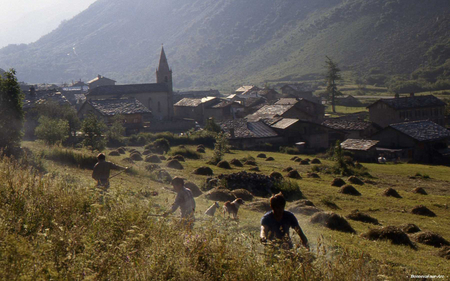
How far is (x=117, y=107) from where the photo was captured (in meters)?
59.2

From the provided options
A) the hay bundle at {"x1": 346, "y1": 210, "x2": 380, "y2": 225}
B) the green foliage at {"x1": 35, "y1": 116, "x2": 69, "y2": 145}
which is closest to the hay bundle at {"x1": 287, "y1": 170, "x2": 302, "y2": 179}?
the hay bundle at {"x1": 346, "y1": 210, "x2": 380, "y2": 225}

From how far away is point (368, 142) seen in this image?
4859 cm

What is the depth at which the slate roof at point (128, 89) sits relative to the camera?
3027 inches

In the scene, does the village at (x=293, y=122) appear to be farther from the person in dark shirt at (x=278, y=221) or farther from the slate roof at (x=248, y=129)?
the person in dark shirt at (x=278, y=221)

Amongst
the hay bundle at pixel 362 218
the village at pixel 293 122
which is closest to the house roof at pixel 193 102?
the village at pixel 293 122

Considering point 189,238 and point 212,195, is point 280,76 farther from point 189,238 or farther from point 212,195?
point 189,238

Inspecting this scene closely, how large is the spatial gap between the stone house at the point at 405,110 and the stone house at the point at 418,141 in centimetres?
1142

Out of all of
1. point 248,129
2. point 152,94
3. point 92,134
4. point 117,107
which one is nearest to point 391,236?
point 92,134

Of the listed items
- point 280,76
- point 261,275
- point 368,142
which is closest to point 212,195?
point 261,275

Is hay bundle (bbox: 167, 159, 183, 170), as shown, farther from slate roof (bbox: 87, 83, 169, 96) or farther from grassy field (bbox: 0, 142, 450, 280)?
slate roof (bbox: 87, 83, 169, 96)

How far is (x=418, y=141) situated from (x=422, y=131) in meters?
2.83

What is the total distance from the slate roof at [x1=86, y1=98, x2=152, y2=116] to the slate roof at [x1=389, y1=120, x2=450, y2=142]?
1319 inches

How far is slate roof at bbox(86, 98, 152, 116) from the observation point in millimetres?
57875

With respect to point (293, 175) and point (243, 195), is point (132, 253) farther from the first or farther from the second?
point (293, 175)
